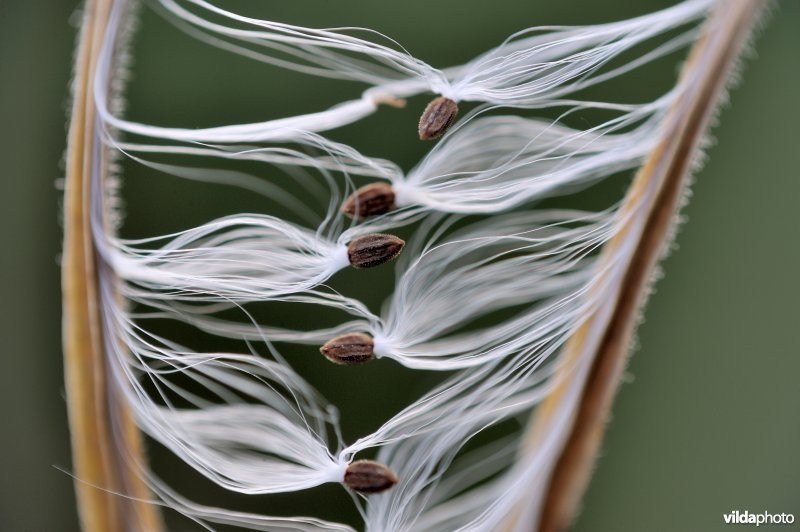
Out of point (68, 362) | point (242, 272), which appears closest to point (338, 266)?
point (242, 272)

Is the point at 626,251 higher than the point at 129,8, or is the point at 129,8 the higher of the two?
the point at 129,8

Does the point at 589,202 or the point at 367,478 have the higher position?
the point at 589,202

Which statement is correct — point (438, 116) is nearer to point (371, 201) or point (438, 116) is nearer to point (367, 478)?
point (371, 201)

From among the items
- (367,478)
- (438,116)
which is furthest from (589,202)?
(367,478)

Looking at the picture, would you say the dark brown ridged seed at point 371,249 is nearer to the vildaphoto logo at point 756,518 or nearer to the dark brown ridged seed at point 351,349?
the dark brown ridged seed at point 351,349

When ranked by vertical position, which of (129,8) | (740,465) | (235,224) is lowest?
(740,465)

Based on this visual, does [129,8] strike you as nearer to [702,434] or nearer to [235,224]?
[235,224]

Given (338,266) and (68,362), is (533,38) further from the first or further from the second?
(68,362)
